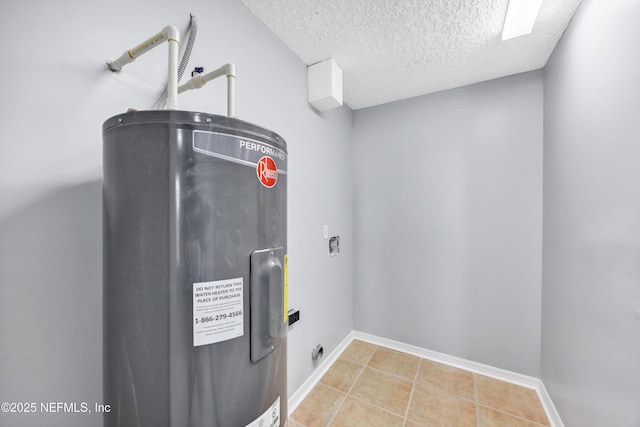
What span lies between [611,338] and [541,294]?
100cm

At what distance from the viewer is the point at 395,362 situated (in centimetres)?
220

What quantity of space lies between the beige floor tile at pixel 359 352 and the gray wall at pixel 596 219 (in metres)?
1.32

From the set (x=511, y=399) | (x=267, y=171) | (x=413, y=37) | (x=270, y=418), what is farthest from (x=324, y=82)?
(x=511, y=399)

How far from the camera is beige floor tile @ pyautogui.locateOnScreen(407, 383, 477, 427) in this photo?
158 cm

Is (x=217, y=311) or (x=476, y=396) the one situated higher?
(x=217, y=311)

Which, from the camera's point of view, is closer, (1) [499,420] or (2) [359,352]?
(1) [499,420]

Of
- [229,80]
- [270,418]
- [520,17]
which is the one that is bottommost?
[270,418]

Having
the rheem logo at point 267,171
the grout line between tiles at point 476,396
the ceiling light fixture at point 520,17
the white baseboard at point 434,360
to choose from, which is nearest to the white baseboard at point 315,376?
the white baseboard at point 434,360

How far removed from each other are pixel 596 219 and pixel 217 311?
1664 mm

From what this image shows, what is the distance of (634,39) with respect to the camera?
34.9 inches

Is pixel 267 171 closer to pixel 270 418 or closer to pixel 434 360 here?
pixel 270 418

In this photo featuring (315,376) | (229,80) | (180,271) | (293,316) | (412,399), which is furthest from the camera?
(315,376)

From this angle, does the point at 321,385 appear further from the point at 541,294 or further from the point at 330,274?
the point at 541,294

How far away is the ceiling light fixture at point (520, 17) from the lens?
4.21ft
